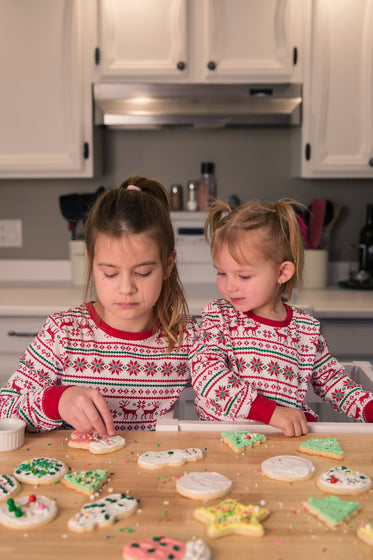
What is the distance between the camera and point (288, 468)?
0.85 metres

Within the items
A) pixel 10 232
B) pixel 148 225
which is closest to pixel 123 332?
pixel 148 225

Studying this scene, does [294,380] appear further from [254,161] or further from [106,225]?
[254,161]

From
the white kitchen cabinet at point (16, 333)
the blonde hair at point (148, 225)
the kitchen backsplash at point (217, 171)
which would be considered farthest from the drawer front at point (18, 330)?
the blonde hair at point (148, 225)

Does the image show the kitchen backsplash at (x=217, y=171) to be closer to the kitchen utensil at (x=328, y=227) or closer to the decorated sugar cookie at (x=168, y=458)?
the kitchen utensil at (x=328, y=227)

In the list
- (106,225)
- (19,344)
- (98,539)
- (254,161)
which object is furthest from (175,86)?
(98,539)

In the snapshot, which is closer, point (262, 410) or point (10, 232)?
point (262, 410)

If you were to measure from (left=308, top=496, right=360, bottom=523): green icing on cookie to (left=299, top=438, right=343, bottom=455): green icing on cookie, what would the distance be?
0.49 feet

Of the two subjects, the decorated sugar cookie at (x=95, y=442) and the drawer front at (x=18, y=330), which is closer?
the decorated sugar cookie at (x=95, y=442)

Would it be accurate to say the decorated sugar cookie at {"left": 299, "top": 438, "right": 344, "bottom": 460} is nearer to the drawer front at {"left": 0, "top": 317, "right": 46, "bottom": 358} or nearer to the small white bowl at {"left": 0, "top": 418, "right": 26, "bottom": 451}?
the small white bowl at {"left": 0, "top": 418, "right": 26, "bottom": 451}

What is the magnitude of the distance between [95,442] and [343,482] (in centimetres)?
38

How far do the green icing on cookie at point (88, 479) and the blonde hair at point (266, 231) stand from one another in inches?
22.7

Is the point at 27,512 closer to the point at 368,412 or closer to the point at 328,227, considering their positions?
the point at 368,412

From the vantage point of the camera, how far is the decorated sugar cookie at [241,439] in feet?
3.03

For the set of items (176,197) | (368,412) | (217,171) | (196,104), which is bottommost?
(368,412)
